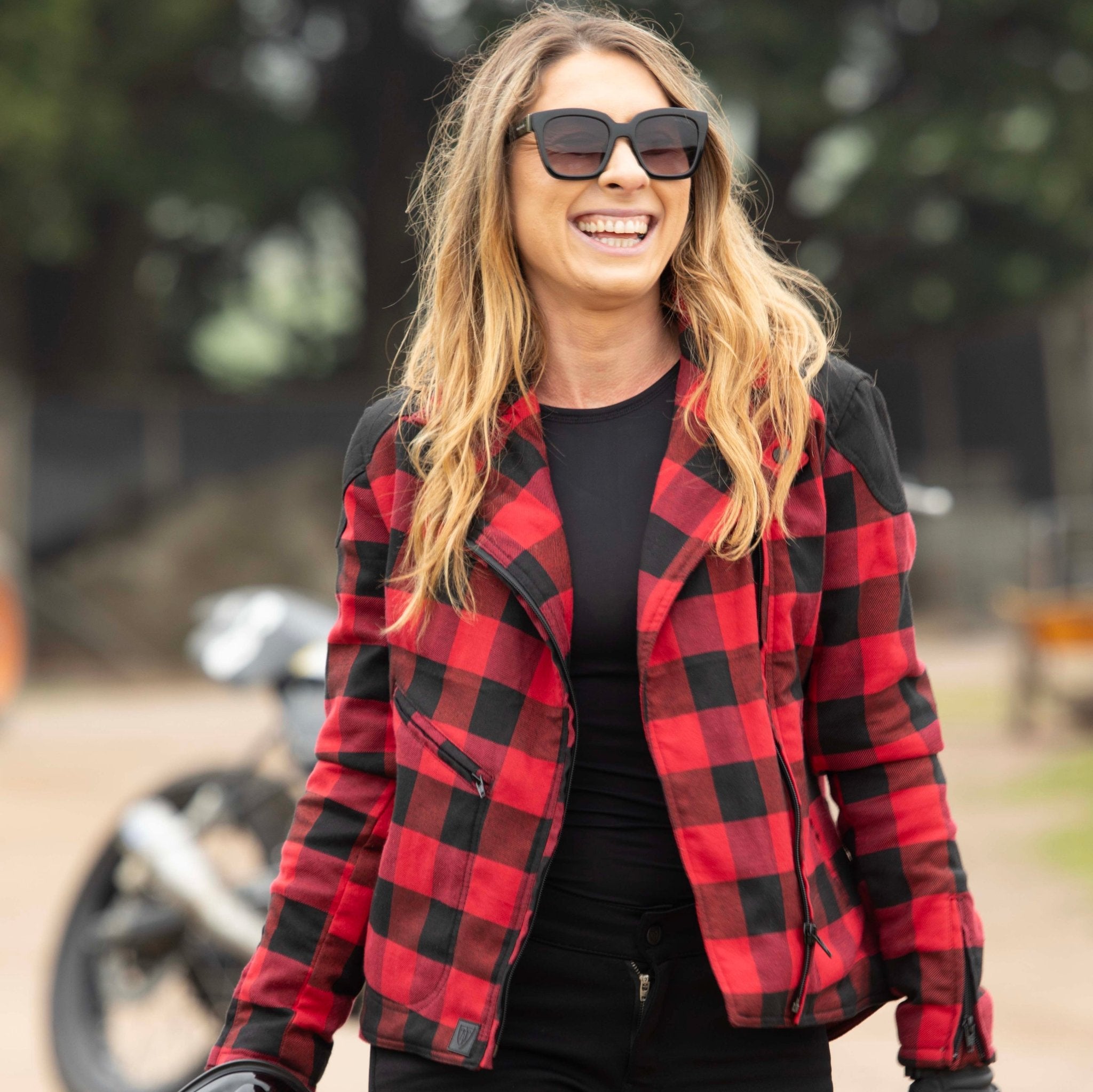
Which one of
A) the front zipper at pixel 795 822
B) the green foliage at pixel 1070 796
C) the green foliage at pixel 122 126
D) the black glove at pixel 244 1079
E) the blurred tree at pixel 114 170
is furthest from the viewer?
the blurred tree at pixel 114 170

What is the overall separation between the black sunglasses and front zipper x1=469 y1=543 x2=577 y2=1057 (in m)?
0.51

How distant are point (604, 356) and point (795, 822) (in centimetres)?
62

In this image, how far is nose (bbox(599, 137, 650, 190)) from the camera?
6.27ft

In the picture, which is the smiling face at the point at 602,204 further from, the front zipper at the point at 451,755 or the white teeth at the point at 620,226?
the front zipper at the point at 451,755

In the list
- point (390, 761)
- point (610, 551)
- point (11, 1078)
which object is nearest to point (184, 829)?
point (11, 1078)

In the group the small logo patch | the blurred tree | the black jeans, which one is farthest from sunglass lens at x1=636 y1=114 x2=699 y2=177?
the blurred tree

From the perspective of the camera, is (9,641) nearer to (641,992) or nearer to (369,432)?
(369,432)

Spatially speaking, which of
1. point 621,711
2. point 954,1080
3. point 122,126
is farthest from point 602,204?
point 122,126

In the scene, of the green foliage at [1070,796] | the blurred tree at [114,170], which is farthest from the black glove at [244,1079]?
the blurred tree at [114,170]

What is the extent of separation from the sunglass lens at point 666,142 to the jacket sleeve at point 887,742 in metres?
0.35

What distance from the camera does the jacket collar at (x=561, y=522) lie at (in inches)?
69.9

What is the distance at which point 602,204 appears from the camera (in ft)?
6.38

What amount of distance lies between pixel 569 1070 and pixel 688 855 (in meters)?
0.30

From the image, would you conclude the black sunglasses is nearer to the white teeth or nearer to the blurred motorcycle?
the white teeth
